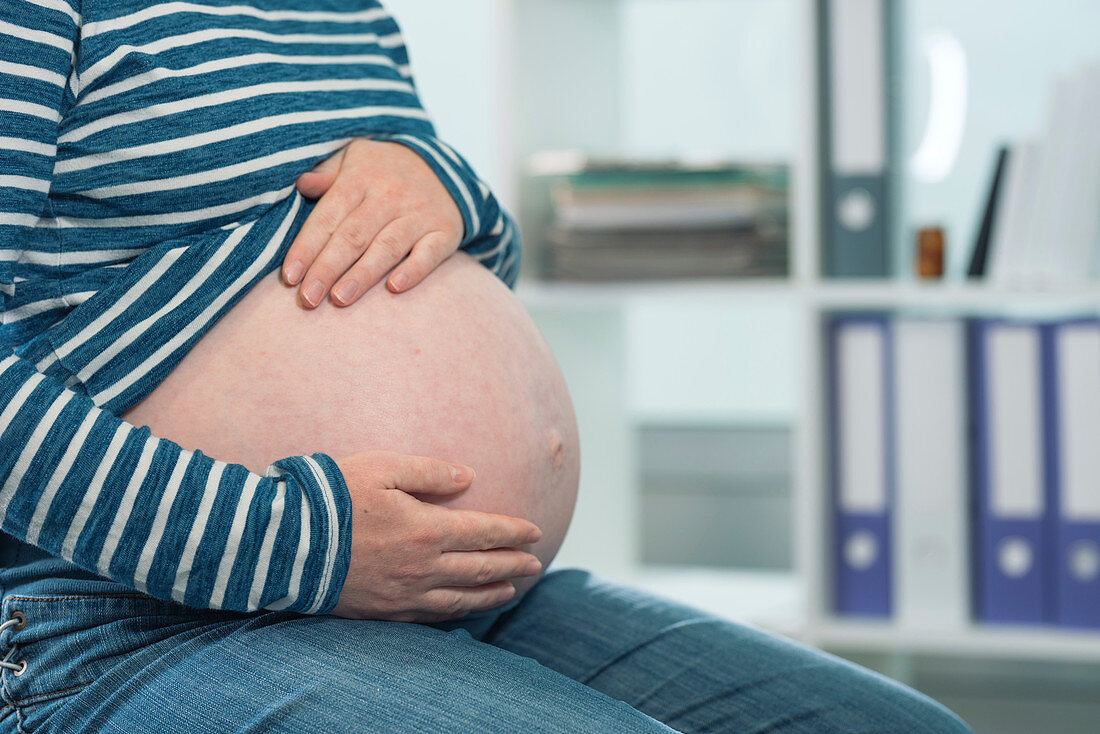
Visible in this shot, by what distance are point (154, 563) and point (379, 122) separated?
0.41 meters

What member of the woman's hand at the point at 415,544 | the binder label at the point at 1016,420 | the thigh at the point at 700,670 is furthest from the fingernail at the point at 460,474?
the binder label at the point at 1016,420

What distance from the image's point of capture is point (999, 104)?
1.62m

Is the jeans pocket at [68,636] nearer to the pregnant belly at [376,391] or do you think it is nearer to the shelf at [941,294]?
the pregnant belly at [376,391]

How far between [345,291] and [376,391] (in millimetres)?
76

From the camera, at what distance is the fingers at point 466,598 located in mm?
651

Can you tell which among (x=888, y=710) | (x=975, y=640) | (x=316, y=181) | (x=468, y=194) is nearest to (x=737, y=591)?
(x=975, y=640)

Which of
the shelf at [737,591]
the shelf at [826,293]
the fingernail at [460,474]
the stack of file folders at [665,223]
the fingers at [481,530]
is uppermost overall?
the stack of file folders at [665,223]

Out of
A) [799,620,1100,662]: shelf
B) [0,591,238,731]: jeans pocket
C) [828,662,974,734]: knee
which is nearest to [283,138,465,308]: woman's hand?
[0,591,238,731]: jeans pocket

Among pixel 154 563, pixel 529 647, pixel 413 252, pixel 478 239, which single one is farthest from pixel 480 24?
pixel 154 563

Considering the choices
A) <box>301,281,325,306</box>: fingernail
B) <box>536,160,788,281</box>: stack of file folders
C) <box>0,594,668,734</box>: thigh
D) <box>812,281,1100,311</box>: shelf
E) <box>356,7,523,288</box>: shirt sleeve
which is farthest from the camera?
<box>536,160,788,281</box>: stack of file folders

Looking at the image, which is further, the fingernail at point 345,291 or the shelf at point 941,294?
the shelf at point 941,294

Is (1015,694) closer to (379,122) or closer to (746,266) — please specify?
(746,266)

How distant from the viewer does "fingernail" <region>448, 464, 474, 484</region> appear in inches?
25.6

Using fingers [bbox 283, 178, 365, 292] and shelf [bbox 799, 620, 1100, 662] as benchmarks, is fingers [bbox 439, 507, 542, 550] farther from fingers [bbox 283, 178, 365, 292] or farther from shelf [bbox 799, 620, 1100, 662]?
shelf [bbox 799, 620, 1100, 662]
